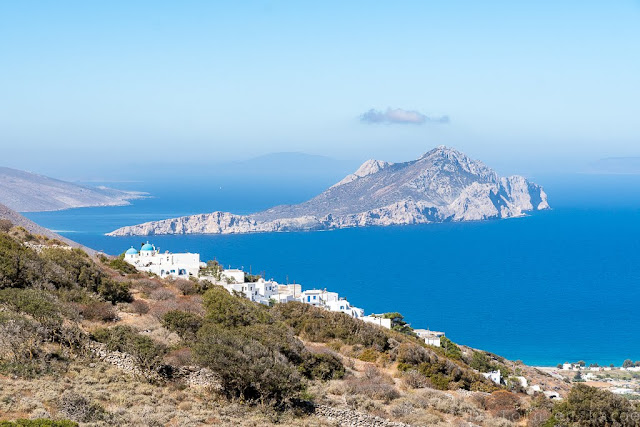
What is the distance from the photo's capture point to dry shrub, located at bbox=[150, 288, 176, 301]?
76.2 feet

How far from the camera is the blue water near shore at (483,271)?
67750 mm

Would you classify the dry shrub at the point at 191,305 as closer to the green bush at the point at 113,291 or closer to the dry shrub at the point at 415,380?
the green bush at the point at 113,291

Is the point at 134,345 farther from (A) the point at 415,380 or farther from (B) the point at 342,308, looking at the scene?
(B) the point at 342,308

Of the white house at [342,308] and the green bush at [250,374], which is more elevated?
the green bush at [250,374]

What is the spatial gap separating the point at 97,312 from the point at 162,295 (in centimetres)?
510

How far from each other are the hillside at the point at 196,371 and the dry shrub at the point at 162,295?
4.07 feet

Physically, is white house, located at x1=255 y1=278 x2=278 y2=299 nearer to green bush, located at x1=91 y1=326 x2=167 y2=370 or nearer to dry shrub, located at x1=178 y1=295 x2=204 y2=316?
dry shrub, located at x1=178 y1=295 x2=204 y2=316

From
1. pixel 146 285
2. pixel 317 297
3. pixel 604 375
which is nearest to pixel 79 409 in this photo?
Result: pixel 146 285

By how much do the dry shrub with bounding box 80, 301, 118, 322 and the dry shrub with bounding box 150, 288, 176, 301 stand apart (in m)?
4.15

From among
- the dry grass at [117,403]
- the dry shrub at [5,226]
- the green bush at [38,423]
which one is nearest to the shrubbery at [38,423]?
the green bush at [38,423]

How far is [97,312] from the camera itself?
60.1 ft

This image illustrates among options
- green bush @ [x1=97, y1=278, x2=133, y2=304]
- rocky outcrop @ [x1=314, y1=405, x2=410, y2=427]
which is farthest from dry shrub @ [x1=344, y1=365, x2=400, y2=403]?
green bush @ [x1=97, y1=278, x2=133, y2=304]

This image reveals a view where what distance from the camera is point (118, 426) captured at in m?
10.8

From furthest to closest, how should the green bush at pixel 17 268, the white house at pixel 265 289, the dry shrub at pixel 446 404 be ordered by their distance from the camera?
1. the white house at pixel 265 289
2. the green bush at pixel 17 268
3. the dry shrub at pixel 446 404
